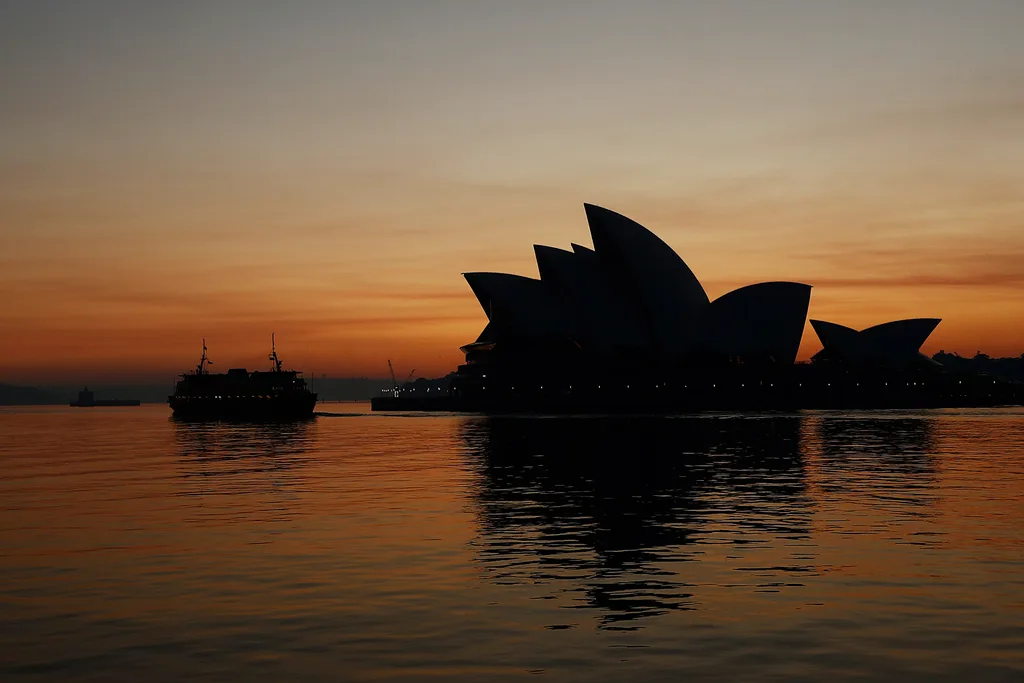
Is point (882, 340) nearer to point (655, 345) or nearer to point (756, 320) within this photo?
point (756, 320)

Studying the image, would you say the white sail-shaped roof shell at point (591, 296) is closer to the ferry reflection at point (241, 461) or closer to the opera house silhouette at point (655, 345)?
the opera house silhouette at point (655, 345)

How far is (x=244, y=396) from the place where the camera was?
140 meters

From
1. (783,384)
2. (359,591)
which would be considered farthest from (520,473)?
(783,384)

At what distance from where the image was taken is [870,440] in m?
64.7

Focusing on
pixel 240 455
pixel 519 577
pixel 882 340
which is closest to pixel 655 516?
pixel 519 577

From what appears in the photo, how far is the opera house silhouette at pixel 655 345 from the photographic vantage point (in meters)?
133

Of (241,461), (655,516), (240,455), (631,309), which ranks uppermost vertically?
(631,309)

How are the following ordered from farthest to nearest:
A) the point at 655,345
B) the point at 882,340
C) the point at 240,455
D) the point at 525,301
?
the point at 882,340 → the point at 525,301 → the point at 655,345 → the point at 240,455

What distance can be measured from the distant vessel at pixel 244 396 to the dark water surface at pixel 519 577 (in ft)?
320

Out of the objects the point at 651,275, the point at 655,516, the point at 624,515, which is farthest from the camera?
the point at 651,275

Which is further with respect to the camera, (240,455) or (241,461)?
(240,455)

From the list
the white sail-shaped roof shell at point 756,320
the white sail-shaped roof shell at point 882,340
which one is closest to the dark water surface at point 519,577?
the white sail-shaped roof shell at point 756,320

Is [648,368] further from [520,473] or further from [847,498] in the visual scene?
[847,498]

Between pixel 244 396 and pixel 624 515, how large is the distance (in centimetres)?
12030
